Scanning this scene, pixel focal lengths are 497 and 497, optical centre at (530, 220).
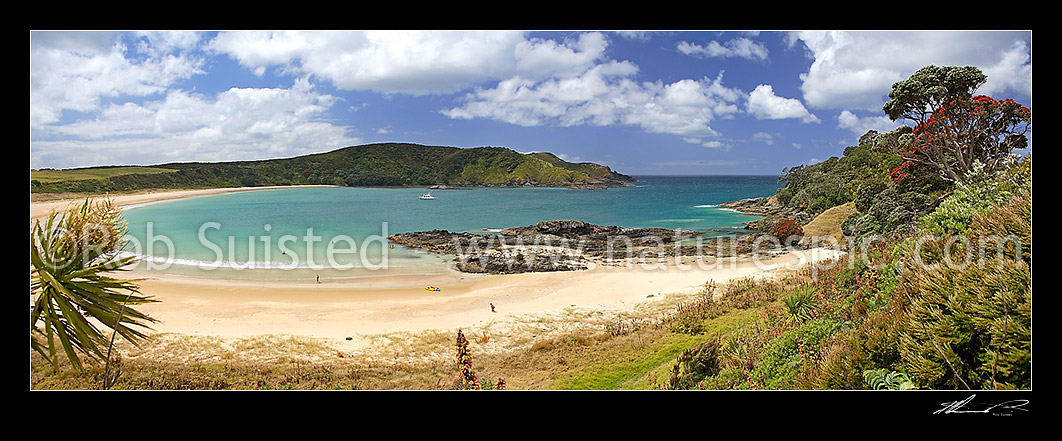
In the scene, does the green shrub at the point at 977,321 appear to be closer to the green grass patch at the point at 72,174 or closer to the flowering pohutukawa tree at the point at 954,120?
the flowering pohutukawa tree at the point at 954,120

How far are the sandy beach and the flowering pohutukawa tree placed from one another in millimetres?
5611

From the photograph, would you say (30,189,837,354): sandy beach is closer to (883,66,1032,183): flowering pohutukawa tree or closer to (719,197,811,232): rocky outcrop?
(883,66,1032,183): flowering pohutukawa tree

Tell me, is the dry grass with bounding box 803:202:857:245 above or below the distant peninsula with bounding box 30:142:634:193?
below

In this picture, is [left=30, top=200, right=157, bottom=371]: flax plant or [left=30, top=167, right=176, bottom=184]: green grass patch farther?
[left=30, top=167, right=176, bottom=184]: green grass patch

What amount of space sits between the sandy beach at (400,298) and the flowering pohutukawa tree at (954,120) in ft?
18.4

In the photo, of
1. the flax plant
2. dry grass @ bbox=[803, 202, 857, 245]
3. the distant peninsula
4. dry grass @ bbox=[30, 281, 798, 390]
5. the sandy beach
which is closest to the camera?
the flax plant

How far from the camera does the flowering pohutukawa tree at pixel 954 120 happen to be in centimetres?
827

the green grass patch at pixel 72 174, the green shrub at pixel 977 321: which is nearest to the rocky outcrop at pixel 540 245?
the green grass patch at pixel 72 174

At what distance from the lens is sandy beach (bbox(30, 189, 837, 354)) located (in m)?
9.70

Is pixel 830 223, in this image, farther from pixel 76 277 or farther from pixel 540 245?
pixel 76 277

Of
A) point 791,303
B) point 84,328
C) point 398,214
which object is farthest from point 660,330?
point 398,214

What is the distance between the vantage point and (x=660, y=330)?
283 inches
